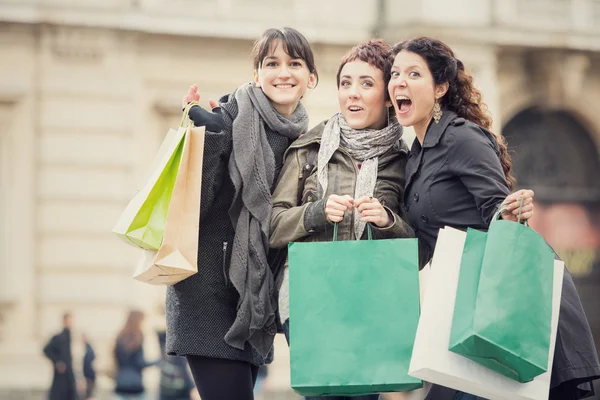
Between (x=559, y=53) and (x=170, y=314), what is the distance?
46.3ft

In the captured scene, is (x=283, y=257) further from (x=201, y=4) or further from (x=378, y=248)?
(x=201, y=4)

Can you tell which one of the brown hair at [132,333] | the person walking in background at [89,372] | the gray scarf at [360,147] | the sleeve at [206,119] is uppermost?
the sleeve at [206,119]

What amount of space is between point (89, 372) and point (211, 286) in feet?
31.9

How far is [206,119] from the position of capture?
4.79m

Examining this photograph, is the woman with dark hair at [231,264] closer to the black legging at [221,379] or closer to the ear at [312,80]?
the black legging at [221,379]

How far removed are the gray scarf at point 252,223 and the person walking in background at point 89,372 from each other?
9595 mm

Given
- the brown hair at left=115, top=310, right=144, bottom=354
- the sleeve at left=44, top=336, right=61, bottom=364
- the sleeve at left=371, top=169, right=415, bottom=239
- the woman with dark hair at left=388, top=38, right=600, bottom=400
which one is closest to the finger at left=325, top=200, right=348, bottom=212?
the sleeve at left=371, top=169, right=415, bottom=239

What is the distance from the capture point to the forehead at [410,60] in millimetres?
4746

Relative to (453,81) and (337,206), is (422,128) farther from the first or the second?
(337,206)

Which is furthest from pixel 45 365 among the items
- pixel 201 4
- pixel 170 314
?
pixel 170 314

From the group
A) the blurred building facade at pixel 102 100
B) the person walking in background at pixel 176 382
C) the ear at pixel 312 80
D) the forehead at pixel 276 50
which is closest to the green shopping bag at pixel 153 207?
the forehead at pixel 276 50

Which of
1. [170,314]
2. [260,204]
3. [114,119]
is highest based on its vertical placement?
[114,119]

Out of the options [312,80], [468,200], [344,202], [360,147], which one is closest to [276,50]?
[312,80]

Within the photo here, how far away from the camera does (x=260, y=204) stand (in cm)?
479
